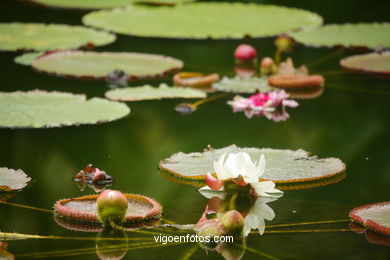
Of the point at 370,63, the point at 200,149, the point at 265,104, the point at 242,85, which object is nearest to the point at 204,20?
the point at 370,63

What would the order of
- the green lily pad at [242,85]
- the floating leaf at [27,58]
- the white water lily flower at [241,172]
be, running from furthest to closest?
the floating leaf at [27,58] < the green lily pad at [242,85] < the white water lily flower at [241,172]

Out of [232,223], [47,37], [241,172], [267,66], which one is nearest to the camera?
[232,223]

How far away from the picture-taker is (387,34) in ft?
20.3

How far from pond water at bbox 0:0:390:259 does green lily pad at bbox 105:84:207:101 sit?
43 millimetres

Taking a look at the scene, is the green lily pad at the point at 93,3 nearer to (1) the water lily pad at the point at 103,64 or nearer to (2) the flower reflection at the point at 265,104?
(1) the water lily pad at the point at 103,64

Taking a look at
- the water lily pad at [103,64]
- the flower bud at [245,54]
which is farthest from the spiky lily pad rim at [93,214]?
the flower bud at [245,54]

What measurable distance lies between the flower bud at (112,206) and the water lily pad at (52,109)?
126 cm

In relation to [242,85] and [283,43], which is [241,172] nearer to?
[242,85]

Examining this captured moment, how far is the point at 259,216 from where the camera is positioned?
267cm

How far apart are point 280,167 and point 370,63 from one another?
230 centimetres

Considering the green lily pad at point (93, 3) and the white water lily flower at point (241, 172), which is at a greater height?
the green lily pad at point (93, 3)

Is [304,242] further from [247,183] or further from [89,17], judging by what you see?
[89,17]

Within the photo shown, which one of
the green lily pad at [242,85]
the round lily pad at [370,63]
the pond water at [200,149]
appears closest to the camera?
the pond water at [200,149]

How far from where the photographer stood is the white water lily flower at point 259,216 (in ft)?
8.44
